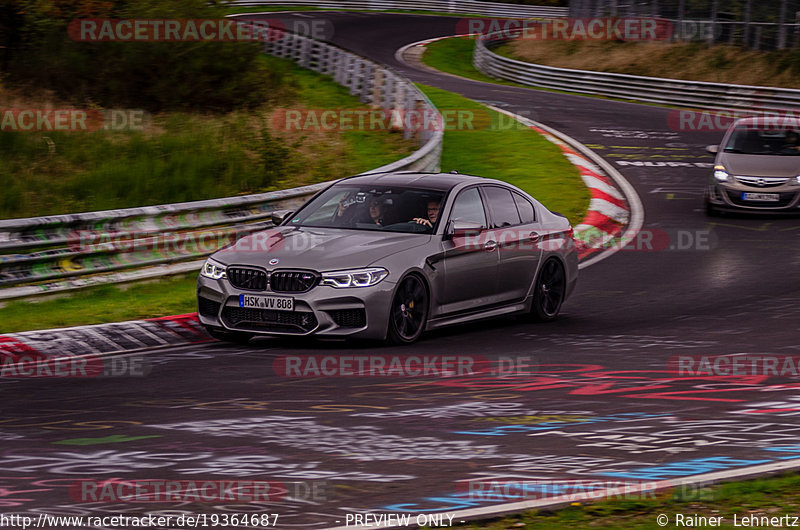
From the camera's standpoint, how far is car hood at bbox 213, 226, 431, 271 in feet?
33.8

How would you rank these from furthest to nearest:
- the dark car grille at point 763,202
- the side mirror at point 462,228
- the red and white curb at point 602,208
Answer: the dark car grille at point 763,202, the red and white curb at point 602,208, the side mirror at point 462,228

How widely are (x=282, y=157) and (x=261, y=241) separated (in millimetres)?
8331

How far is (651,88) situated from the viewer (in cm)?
3888

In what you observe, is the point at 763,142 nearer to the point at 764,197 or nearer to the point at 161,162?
the point at 764,197

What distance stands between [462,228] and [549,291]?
6.45ft

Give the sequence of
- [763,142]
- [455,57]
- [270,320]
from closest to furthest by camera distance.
Result: [270,320] → [763,142] → [455,57]

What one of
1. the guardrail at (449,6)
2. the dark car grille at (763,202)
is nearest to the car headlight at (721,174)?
the dark car grille at (763,202)

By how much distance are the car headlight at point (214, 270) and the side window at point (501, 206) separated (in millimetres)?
2795

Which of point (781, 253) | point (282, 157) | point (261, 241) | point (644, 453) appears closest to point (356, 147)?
point (282, 157)

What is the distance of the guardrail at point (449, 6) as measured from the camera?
67.1 meters

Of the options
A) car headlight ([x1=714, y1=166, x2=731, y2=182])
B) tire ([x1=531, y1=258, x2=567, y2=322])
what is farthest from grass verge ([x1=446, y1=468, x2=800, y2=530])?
car headlight ([x1=714, y1=166, x2=731, y2=182])

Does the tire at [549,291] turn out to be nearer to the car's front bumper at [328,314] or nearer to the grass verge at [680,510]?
the car's front bumper at [328,314]

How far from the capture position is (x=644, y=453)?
6770 mm

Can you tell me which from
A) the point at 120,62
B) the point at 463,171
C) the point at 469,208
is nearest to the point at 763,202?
the point at 463,171
